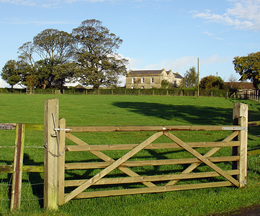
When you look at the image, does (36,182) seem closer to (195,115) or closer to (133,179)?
(133,179)

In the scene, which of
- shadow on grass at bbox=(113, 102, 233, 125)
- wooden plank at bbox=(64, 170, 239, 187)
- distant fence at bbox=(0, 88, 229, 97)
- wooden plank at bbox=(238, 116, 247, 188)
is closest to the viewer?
wooden plank at bbox=(64, 170, 239, 187)

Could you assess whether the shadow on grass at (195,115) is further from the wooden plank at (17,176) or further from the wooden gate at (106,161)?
the wooden plank at (17,176)

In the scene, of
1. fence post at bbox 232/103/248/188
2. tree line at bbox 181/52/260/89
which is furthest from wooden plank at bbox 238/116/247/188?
tree line at bbox 181/52/260/89

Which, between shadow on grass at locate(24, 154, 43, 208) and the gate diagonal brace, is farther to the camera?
shadow on grass at locate(24, 154, 43, 208)

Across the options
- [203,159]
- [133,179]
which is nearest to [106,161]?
[133,179]

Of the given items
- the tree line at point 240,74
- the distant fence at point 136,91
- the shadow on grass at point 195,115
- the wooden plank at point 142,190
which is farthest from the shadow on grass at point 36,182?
the distant fence at point 136,91

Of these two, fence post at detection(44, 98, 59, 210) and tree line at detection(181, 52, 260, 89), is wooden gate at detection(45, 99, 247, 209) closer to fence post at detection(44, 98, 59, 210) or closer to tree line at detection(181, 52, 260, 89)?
fence post at detection(44, 98, 59, 210)

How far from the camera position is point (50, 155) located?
484 centimetres

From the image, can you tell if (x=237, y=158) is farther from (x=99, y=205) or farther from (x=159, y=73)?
(x=159, y=73)

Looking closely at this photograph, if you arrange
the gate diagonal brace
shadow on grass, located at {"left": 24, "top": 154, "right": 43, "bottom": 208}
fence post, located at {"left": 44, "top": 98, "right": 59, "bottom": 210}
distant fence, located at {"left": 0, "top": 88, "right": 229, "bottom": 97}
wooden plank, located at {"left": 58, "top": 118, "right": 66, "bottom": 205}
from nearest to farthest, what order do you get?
fence post, located at {"left": 44, "top": 98, "right": 59, "bottom": 210}, wooden plank, located at {"left": 58, "top": 118, "right": 66, "bottom": 205}, the gate diagonal brace, shadow on grass, located at {"left": 24, "top": 154, "right": 43, "bottom": 208}, distant fence, located at {"left": 0, "top": 88, "right": 229, "bottom": 97}

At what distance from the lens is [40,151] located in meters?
9.22

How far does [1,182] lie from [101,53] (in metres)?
72.0

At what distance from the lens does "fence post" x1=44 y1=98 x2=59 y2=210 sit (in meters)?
4.82

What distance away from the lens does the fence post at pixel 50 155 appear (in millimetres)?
4824
